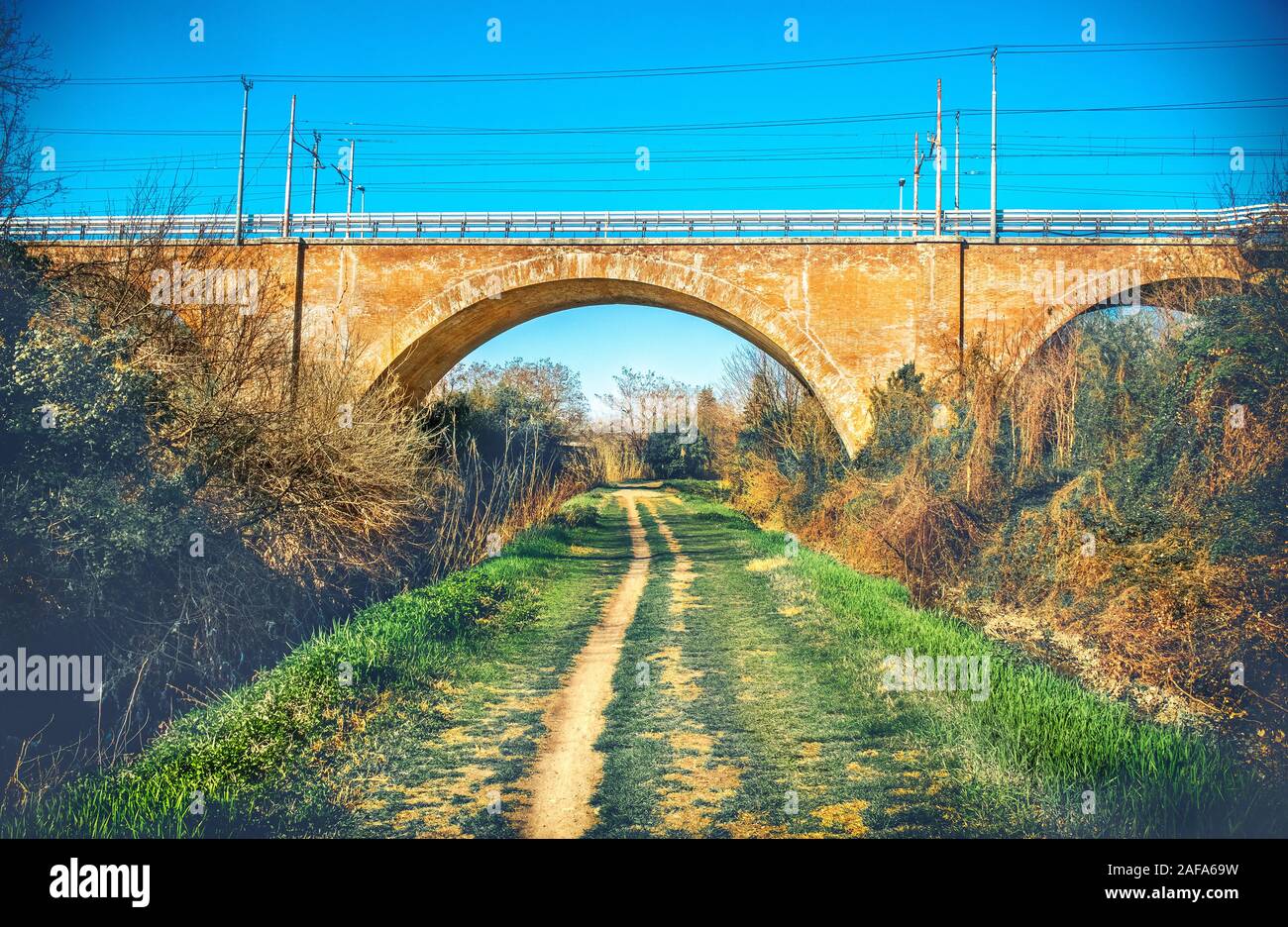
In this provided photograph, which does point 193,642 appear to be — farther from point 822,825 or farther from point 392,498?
point 822,825

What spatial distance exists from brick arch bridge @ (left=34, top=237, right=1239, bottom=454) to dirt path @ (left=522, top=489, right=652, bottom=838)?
1056 cm

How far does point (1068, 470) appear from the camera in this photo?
361 inches

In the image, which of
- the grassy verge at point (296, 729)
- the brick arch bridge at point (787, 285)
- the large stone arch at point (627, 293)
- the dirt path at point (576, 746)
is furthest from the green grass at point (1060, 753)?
the brick arch bridge at point (787, 285)

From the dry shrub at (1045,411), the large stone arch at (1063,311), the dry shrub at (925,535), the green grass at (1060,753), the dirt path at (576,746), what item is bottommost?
the dirt path at (576,746)

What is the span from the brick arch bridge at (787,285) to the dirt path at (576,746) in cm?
1056

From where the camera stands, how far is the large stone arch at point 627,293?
17.6 meters

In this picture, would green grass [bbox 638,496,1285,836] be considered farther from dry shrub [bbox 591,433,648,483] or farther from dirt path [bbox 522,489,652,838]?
dry shrub [bbox 591,433,648,483]

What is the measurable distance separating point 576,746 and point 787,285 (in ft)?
47.0

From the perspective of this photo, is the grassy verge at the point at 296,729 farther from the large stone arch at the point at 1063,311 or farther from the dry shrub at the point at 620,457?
the dry shrub at the point at 620,457

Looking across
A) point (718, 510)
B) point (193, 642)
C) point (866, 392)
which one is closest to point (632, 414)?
point (718, 510)

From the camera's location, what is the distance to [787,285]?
17703 mm

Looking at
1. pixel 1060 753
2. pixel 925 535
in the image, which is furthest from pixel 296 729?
pixel 925 535

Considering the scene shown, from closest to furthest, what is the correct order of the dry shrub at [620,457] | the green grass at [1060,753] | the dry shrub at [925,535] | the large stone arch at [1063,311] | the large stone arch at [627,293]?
the green grass at [1060,753], the dry shrub at [925,535], the large stone arch at [1063,311], the large stone arch at [627,293], the dry shrub at [620,457]

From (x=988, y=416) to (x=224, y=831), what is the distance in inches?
384
